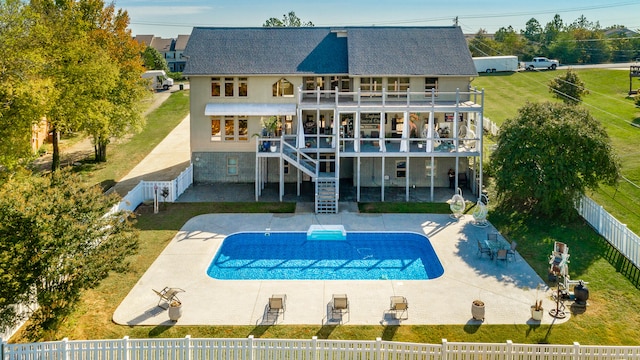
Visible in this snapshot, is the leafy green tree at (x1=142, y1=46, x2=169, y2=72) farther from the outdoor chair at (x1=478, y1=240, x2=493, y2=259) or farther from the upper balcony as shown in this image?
the outdoor chair at (x1=478, y1=240, x2=493, y2=259)

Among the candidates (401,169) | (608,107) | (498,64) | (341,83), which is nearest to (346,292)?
(401,169)

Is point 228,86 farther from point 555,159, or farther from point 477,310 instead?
point 477,310

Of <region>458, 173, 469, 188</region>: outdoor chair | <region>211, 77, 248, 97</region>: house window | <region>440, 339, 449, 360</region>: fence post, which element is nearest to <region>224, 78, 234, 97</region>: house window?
<region>211, 77, 248, 97</region>: house window

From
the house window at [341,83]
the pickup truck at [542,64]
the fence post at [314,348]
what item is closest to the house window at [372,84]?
the house window at [341,83]

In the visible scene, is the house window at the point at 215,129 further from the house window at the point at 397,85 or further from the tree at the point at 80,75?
the house window at the point at 397,85

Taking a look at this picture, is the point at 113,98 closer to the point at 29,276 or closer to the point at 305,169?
the point at 305,169
